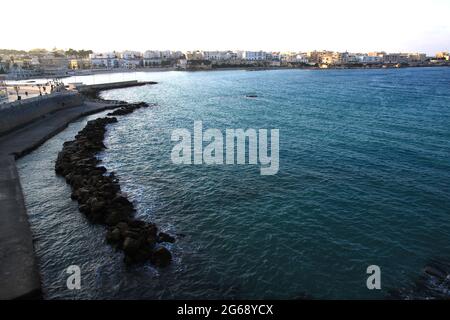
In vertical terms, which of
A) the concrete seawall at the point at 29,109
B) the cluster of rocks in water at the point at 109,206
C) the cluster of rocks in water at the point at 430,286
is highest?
the concrete seawall at the point at 29,109

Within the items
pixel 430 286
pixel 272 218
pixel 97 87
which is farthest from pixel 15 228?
pixel 97 87

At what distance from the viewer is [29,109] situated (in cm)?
4234

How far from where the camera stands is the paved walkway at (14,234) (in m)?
13.0

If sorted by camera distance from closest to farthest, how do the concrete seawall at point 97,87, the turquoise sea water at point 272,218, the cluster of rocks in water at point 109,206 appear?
the turquoise sea water at point 272,218 → the cluster of rocks in water at point 109,206 → the concrete seawall at point 97,87

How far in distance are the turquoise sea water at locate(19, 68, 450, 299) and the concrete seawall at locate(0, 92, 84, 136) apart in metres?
5.51

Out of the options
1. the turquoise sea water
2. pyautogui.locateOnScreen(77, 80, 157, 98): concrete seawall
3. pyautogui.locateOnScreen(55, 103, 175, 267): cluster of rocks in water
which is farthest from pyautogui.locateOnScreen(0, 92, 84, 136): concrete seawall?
pyautogui.locateOnScreen(77, 80, 157, 98): concrete seawall

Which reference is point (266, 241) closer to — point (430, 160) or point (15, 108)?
point (430, 160)

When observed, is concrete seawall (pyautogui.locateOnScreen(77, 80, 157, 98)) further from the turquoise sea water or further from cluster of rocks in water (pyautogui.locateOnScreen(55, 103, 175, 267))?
cluster of rocks in water (pyautogui.locateOnScreen(55, 103, 175, 267))

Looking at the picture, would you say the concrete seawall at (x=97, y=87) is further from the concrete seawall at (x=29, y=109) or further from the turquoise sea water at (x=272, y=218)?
the turquoise sea water at (x=272, y=218)

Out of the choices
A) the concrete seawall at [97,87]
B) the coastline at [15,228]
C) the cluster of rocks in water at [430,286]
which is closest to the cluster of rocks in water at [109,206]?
the coastline at [15,228]

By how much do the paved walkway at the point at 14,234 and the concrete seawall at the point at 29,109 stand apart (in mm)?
2358

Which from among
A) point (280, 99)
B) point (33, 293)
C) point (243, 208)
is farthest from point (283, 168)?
point (280, 99)

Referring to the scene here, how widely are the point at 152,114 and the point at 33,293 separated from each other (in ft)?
152

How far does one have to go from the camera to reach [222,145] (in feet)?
117
